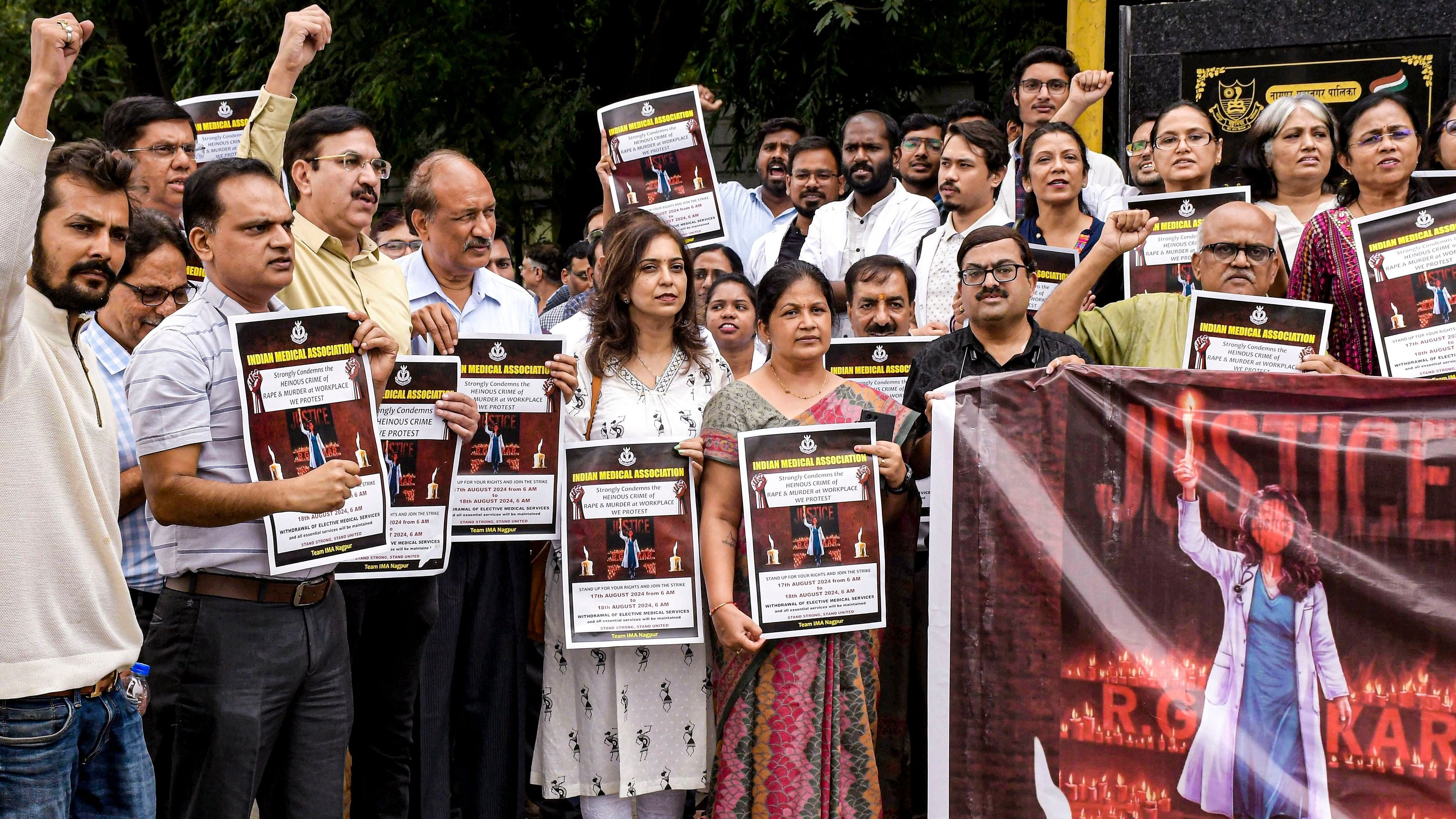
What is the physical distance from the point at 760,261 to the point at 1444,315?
3.90 meters

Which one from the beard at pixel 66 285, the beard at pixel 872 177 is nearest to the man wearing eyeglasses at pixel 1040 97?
the beard at pixel 872 177

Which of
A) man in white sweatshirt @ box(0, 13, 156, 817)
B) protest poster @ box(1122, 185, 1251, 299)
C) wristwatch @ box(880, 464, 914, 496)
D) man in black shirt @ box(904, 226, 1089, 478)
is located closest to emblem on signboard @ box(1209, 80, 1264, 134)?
protest poster @ box(1122, 185, 1251, 299)

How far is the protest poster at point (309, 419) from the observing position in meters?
3.96

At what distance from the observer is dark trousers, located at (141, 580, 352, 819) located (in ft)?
13.0

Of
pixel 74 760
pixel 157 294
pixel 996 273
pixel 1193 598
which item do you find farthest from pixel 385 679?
pixel 1193 598

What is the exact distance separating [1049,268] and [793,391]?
1.52m

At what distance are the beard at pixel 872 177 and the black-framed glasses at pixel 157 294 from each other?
11.7 feet

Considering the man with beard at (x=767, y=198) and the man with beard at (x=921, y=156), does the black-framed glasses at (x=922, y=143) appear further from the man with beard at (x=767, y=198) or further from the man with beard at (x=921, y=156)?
the man with beard at (x=767, y=198)

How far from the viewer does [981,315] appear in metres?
4.94

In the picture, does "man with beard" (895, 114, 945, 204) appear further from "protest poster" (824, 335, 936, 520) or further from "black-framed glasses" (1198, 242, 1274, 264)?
"black-framed glasses" (1198, 242, 1274, 264)

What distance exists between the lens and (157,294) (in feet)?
16.2

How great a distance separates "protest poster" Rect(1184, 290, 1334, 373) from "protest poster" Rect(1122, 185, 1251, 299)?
2.79 feet

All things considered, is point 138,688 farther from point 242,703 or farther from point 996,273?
point 996,273

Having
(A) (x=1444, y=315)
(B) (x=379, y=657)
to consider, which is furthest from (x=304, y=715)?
A: (A) (x=1444, y=315)
